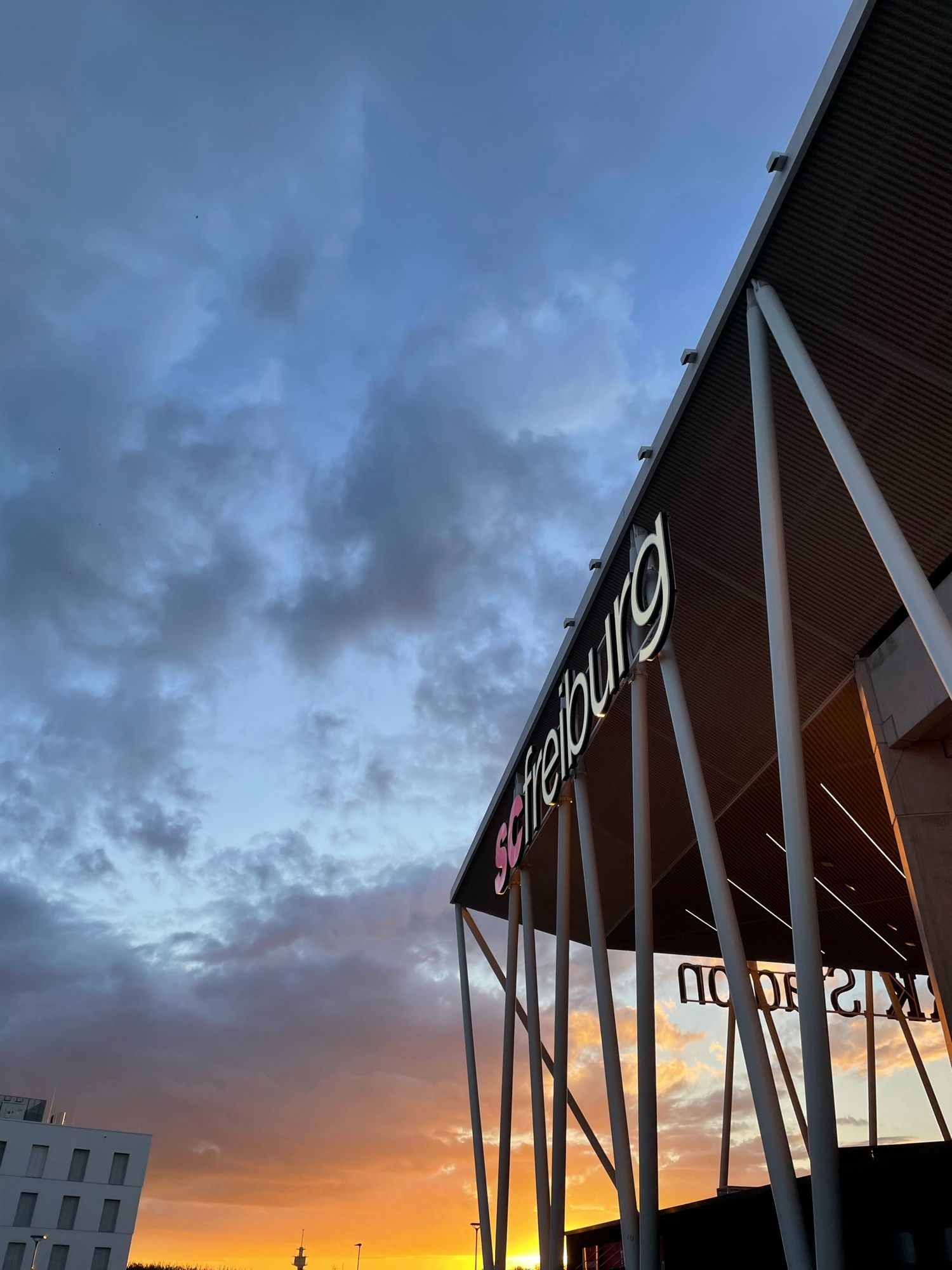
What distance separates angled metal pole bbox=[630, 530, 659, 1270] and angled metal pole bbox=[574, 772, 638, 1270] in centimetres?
54

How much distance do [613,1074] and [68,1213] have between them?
63449 millimetres

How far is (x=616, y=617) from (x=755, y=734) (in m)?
5.37

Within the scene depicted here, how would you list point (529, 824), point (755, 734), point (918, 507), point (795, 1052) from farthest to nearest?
point (795, 1052) → point (529, 824) → point (755, 734) → point (918, 507)

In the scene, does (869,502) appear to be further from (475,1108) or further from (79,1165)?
(79,1165)

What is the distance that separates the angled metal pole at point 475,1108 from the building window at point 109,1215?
47.4 meters

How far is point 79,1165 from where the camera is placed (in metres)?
67.2

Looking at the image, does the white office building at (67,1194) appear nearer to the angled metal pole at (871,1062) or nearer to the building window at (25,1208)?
the building window at (25,1208)

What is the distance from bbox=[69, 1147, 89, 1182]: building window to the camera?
66750 millimetres

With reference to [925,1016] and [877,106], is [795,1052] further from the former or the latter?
[877,106]

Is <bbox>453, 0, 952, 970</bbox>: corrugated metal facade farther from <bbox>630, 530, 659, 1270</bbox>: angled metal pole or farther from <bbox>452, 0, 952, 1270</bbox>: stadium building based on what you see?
<bbox>630, 530, 659, 1270</bbox>: angled metal pole

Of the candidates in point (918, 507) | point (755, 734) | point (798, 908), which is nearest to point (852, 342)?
point (918, 507)

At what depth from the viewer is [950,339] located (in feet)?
44.1

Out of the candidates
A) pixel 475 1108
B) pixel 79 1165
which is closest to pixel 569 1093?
pixel 475 1108

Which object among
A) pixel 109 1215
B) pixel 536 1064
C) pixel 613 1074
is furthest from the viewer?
pixel 109 1215
